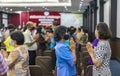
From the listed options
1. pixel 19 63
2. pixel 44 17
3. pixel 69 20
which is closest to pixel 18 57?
pixel 19 63

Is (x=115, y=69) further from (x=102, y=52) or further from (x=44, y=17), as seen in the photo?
(x=44, y=17)

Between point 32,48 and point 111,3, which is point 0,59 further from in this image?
point 111,3

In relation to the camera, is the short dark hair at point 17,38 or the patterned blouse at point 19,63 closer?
the patterned blouse at point 19,63

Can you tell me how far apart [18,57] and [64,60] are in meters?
0.59

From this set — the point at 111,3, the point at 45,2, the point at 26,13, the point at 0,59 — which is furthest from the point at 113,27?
the point at 26,13

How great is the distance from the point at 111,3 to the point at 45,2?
13335mm

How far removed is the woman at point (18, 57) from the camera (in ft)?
14.0

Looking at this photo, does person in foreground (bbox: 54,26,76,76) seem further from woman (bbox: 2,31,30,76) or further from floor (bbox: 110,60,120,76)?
floor (bbox: 110,60,120,76)

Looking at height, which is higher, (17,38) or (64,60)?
(17,38)

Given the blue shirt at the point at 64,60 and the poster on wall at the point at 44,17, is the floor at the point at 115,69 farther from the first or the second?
the poster on wall at the point at 44,17

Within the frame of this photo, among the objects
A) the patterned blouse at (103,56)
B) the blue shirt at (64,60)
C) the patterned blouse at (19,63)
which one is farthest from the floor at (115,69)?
the patterned blouse at (103,56)

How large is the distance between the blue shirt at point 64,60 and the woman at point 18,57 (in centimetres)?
44

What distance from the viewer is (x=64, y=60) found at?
14.5 feet

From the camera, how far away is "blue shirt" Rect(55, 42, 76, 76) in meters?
4.36
